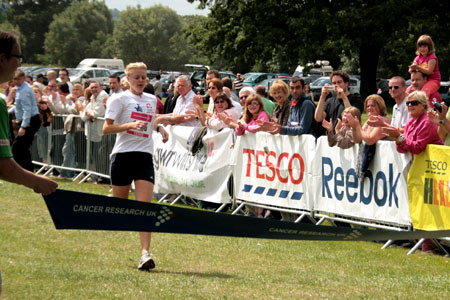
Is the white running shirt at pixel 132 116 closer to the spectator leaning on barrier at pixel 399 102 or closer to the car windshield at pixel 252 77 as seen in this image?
the spectator leaning on barrier at pixel 399 102

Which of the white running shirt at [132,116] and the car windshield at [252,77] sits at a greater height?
the white running shirt at [132,116]

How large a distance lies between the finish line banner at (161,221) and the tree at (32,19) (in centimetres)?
13636

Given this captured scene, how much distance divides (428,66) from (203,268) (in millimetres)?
4940

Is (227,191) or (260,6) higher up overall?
(260,6)

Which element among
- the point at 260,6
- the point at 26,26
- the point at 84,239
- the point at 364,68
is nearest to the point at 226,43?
the point at 260,6

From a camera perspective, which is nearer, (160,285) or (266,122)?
(160,285)

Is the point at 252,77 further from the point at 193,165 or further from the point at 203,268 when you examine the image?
the point at 203,268

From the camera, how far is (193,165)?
12758 mm

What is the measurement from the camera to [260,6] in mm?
39406

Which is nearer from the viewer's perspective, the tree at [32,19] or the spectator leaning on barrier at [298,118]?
the spectator leaning on barrier at [298,118]

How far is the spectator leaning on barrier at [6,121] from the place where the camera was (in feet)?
13.6

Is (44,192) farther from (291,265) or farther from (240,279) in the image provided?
(291,265)

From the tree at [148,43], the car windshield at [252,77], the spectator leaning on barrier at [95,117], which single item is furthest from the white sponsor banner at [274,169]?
the tree at [148,43]

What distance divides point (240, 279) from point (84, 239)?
2899 millimetres
